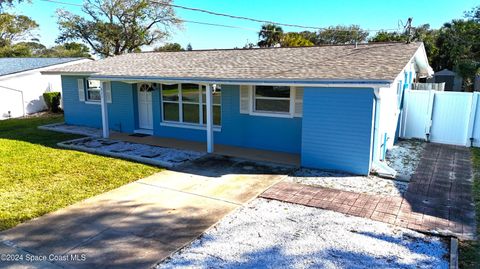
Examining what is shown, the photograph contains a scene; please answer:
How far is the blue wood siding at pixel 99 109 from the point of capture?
43.2 feet

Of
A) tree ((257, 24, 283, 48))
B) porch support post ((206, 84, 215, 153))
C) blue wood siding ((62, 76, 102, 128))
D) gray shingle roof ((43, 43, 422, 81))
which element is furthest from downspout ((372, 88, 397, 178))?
tree ((257, 24, 283, 48))

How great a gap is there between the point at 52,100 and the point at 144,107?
10281 millimetres

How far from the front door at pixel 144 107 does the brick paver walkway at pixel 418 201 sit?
7.26 metres

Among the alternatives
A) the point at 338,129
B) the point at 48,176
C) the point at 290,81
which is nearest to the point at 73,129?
the point at 48,176

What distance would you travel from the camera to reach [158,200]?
22.0ft

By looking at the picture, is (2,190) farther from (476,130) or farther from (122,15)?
(122,15)

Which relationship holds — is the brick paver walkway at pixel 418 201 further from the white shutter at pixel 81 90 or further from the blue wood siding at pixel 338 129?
the white shutter at pixel 81 90

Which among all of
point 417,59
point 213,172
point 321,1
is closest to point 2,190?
point 213,172

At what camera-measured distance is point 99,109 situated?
1443 centimetres

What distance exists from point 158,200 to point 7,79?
17320 mm

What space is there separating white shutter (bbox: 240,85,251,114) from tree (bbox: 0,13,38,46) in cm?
4030

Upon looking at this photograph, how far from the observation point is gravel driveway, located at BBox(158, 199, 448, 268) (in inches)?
177

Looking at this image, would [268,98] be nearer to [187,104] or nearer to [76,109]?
[187,104]

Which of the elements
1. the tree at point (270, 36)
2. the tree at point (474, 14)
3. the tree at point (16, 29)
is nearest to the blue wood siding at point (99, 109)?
the tree at point (270, 36)
